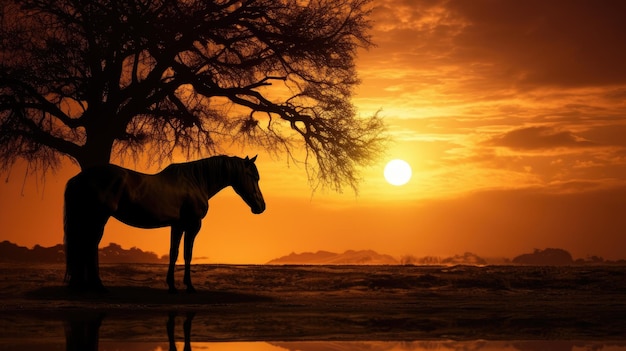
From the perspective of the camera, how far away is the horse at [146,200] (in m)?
16.1

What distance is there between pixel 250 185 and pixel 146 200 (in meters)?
2.08

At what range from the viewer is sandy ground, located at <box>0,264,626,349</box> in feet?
36.4

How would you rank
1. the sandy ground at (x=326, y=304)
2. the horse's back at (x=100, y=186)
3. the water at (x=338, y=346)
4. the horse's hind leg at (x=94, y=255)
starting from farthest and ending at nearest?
the horse's hind leg at (x=94, y=255)
the horse's back at (x=100, y=186)
the sandy ground at (x=326, y=304)
the water at (x=338, y=346)

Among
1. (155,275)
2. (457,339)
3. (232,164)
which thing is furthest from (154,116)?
(457,339)

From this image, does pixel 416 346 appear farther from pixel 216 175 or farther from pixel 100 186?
pixel 100 186

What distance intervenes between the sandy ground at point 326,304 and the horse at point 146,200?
2.77 feet

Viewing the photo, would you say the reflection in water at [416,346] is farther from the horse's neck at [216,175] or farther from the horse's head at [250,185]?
the horse's neck at [216,175]

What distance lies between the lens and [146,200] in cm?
1619

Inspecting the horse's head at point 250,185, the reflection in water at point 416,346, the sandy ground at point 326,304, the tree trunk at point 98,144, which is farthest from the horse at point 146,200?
the reflection in water at point 416,346

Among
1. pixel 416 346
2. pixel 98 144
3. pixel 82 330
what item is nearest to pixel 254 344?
pixel 416 346

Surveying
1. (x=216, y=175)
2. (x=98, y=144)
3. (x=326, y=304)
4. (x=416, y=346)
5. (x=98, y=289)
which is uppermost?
(x=98, y=144)

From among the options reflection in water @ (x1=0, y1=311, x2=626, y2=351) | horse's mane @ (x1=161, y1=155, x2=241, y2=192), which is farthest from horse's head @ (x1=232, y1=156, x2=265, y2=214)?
reflection in water @ (x1=0, y1=311, x2=626, y2=351)

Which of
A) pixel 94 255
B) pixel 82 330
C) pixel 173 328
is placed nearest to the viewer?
pixel 82 330

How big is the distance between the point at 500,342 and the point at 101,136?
13150 mm
